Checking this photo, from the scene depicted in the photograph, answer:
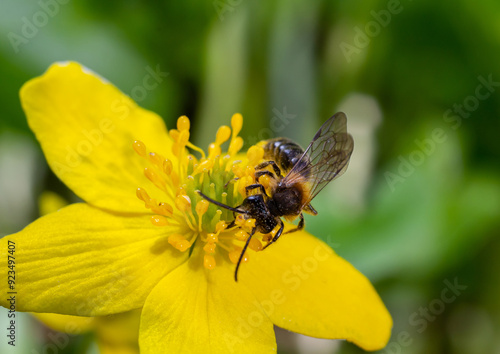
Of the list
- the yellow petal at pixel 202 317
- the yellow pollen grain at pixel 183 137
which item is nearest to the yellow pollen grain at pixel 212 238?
the yellow petal at pixel 202 317

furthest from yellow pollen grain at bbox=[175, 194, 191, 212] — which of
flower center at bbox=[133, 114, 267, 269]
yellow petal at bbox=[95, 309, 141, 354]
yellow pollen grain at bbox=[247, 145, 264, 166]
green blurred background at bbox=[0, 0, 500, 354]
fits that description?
green blurred background at bbox=[0, 0, 500, 354]

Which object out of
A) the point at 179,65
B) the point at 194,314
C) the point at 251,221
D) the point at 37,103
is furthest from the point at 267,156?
the point at 179,65

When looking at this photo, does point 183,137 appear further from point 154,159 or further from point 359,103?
point 359,103

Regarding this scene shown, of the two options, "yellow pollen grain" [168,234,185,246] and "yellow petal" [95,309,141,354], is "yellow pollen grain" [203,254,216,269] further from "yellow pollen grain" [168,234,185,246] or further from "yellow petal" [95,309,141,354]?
"yellow petal" [95,309,141,354]

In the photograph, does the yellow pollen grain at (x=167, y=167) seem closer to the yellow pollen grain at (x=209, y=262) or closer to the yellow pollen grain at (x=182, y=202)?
the yellow pollen grain at (x=182, y=202)

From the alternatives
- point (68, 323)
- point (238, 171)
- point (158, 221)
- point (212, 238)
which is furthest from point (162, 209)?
point (68, 323)

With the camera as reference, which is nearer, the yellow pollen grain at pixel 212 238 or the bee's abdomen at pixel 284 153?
the yellow pollen grain at pixel 212 238

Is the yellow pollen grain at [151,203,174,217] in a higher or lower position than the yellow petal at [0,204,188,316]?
higher
